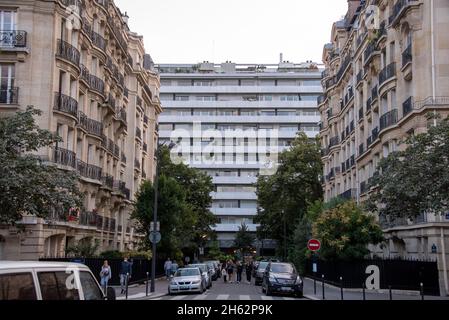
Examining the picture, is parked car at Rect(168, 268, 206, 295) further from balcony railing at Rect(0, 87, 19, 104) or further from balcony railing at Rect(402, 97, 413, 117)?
balcony railing at Rect(402, 97, 413, 117)

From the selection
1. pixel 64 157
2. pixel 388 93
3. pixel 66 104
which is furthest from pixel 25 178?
pixel 388 93

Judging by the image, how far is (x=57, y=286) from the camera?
266 inches

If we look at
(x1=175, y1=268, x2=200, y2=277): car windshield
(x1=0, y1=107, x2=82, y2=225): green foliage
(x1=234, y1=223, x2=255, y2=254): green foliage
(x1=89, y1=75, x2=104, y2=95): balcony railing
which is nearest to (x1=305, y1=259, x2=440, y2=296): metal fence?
(x1=175, y1=268, x2=200, y2=277): car windshield

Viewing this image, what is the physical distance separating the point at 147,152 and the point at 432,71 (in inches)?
1604

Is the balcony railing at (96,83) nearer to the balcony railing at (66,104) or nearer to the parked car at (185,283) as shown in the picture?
the balcony railing at (66,104)

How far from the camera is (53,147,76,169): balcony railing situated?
33344 mm

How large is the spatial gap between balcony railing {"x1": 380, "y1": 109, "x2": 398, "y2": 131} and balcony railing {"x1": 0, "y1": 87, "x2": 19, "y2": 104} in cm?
2253

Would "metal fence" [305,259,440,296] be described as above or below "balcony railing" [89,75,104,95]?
below

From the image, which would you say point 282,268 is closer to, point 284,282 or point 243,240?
point 284,282
